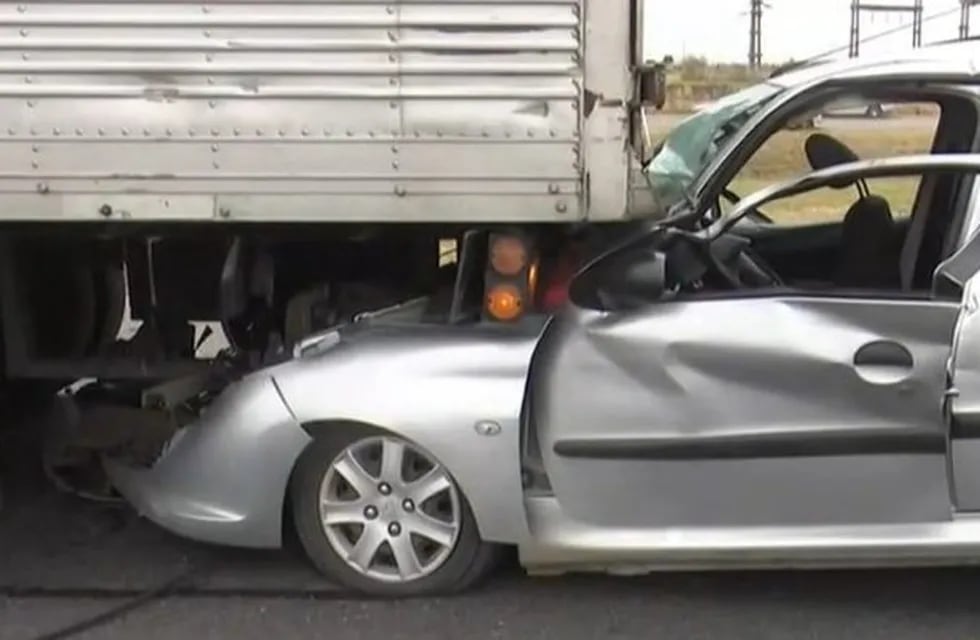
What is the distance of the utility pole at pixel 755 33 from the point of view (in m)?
6.97

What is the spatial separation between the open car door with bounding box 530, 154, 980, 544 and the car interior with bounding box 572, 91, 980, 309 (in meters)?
0.05

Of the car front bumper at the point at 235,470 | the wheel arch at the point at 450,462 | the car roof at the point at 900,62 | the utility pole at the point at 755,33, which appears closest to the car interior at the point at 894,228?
the car roof at the point at 900,62

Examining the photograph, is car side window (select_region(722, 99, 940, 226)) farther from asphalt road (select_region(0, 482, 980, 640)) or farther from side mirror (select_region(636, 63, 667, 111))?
asphalt road (select_region(0, 482, 980, 640))

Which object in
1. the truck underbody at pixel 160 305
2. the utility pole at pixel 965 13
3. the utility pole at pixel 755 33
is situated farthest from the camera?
the utility pole at pixel 755 33

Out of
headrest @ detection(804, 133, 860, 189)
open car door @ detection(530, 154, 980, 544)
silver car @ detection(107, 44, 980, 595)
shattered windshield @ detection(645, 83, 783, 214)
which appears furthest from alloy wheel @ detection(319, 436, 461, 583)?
headrest @ detection(804, 133, 860, 189)

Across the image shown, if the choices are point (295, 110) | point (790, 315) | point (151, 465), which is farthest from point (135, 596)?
point (790, 315)

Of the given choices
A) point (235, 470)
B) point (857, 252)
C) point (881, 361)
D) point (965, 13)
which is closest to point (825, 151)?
point (857, 252)

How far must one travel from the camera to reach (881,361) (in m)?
4.49

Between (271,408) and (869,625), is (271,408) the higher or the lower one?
the higher one

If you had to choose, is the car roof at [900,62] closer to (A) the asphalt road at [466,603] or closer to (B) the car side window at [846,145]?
(B) the car side window at [846,145]

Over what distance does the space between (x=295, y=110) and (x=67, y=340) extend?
1650mm

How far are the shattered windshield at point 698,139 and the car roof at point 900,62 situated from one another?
19 centimetres

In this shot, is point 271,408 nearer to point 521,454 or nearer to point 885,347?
point 521,454

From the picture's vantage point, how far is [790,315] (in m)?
4.52
